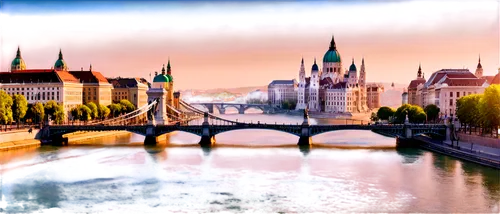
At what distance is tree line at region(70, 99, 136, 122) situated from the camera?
24953mm

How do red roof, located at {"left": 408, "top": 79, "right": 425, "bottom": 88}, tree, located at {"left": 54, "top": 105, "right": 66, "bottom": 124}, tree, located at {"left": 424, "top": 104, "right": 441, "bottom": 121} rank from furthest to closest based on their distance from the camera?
red roof, located at {"left": 408, "top": 79, "right": 425, "bottom": 88} → tree, located at {"left": 424, "top": 104, "right": 441, "bottom": 121} → tree, located at {"left": 54, "top": 105, "right": 66, "bottom": 124}

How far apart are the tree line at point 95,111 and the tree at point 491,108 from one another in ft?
48.0

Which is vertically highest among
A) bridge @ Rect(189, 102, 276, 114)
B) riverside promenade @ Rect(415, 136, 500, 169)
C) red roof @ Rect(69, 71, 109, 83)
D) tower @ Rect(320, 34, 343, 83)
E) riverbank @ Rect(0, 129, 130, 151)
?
tower @ Rect(320, 34, 343, 83)

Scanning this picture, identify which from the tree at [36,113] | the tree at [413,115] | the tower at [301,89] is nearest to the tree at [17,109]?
the tree at [36,113]

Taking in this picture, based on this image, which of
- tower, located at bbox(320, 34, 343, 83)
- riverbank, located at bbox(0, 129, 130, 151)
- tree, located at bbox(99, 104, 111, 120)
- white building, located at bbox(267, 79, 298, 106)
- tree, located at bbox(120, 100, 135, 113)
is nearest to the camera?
riverbank, located at bbox(0, 129, 130, 151)

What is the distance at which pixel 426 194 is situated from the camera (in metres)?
10.7

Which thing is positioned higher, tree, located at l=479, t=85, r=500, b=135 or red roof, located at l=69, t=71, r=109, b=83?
red roof, located at l=69, t=71, r=109, b=83

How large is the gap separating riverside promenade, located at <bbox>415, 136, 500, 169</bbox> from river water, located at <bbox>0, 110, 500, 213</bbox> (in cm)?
28

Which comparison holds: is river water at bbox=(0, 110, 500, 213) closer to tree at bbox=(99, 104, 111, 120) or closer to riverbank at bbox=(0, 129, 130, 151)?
riverbank at bbox=(0, 129, 130, 151)

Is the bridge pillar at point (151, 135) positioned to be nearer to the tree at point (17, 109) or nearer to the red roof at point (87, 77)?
the tree at point (17, 109)

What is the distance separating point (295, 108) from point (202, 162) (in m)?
45.0

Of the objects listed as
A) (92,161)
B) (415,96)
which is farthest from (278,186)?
(415,96)

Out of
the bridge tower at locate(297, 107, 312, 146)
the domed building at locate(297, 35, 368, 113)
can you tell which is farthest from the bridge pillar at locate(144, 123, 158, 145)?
the domed building at locate(297, 35, 368, 113)

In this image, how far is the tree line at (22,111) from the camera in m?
19.3
